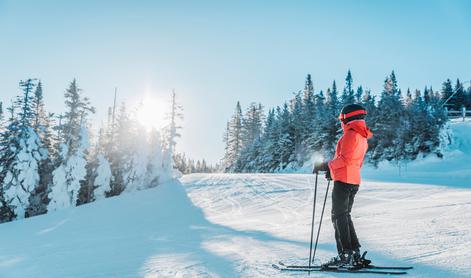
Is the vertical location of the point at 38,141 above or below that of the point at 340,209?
above

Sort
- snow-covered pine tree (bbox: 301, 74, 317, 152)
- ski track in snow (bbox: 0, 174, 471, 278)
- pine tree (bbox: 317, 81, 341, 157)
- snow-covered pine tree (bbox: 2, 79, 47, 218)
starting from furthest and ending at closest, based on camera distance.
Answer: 1. snow-covered pine tree (bbox: 301, 74, 317, 152)
2. pine tree (bbox: 317, 81, 341, 157)
3. snow-covered pine tree (bbox: 2, 79, 47, 218)
4. ski track in snow (bbox: 0, 174, 471, 278)

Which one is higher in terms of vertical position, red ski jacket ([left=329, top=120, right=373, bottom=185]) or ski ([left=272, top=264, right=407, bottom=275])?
red ski jacket ([left=329, top=120, right=373, bottom=185])

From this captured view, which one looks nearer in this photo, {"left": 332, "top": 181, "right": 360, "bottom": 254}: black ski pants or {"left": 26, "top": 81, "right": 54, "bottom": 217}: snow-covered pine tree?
{"left": 332, "top": 181, "right": 360, "bottom": 254}: black ski pants

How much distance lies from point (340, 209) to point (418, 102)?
40.5 m

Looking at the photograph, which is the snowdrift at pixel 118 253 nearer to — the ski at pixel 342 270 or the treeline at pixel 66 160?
the ski at pixel 342 270

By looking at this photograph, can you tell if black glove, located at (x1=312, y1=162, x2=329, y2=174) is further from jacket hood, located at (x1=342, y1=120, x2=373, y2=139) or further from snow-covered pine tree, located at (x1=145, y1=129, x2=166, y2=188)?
snow-covered pine tree, located at (x1=145, y1=129, x2=166, y2=188)

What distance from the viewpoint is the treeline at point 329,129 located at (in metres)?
36.9

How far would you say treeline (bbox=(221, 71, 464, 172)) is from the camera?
36.9 metres

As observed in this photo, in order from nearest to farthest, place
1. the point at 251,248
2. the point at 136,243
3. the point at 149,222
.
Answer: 1. the point at 251,248
2. the point at 136,243
3. the point at 149,222

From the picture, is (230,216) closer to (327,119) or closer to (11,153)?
(11,153)

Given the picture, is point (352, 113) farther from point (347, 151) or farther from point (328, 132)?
point (328, 132)

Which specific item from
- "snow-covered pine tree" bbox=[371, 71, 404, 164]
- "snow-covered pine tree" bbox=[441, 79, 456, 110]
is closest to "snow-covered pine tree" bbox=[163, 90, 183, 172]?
"snow-covered pine tree" bbox=[371, 71, 404, 164]

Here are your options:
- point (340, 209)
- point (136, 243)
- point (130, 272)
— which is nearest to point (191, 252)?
point (130, 272)

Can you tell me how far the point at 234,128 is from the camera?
7194cm
